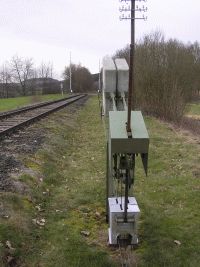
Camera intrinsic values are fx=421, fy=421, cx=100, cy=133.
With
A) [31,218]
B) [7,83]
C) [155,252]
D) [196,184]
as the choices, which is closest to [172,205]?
[196,184]

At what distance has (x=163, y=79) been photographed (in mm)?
28297

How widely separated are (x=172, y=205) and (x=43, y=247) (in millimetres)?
2790

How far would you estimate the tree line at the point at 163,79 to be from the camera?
89.8 feet

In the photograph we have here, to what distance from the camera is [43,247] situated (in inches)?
232

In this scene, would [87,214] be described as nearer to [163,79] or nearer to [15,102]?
[163,79]

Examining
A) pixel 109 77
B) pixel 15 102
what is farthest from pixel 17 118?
pixel 15 102

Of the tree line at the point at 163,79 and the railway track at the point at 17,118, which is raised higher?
the tree line at the point at 163,79

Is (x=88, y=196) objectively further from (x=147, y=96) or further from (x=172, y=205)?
(x=147, y=96)

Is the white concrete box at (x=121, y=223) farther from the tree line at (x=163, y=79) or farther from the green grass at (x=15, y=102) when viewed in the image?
the green grass at (x=15, y=102)

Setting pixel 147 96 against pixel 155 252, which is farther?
pixel 147 96

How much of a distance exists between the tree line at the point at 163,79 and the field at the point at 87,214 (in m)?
16.0

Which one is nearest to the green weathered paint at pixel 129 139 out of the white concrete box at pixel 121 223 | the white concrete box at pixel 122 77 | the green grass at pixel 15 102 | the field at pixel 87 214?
the white concrete box at pixel 121 223

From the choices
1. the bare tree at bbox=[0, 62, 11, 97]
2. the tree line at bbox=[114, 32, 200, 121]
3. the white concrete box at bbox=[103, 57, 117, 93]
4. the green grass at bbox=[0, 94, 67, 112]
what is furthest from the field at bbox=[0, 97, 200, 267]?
the bare tree at bbox=[0, 62, 11, 97]

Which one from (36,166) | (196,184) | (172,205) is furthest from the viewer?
(36,166)
